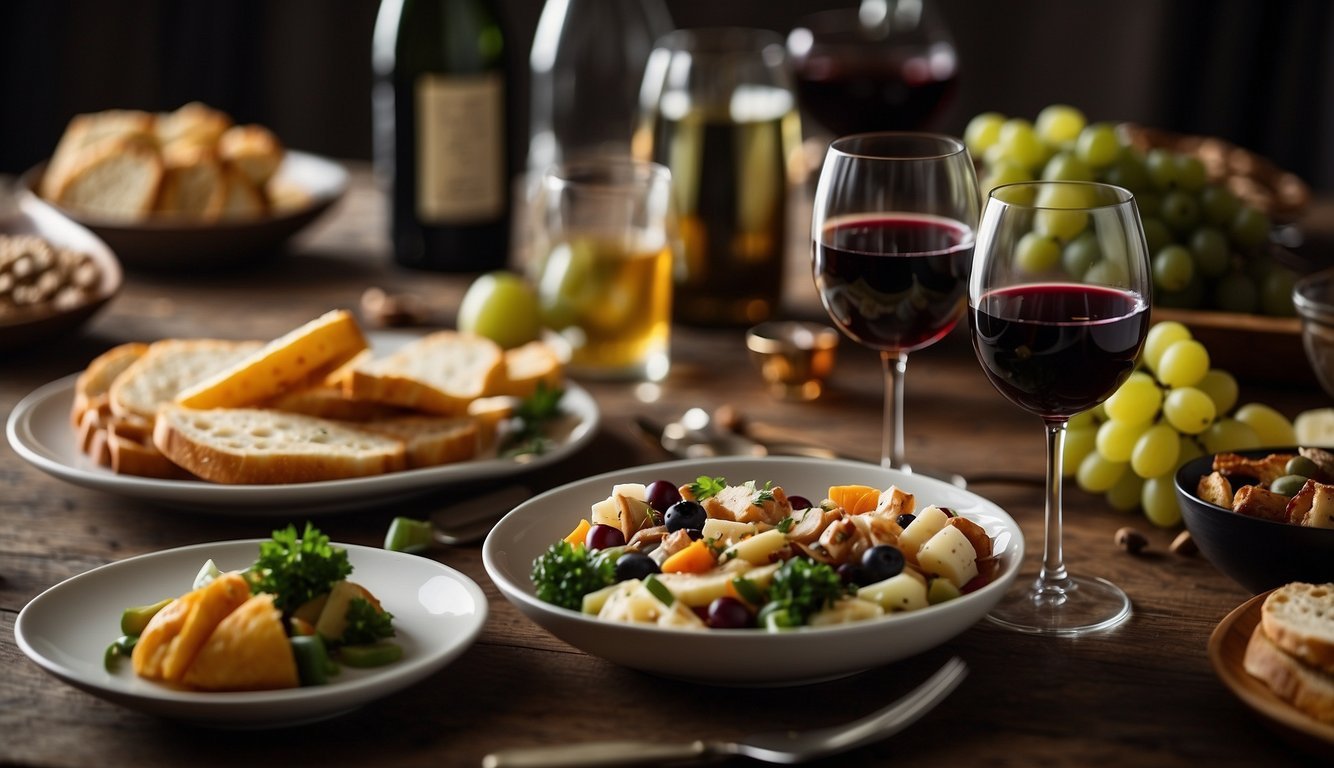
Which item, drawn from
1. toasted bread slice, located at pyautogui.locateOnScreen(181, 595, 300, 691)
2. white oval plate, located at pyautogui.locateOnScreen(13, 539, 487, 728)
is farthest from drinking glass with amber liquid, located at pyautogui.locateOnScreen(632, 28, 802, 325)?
toasted bread slice, located at pyautogui.locateOnScreen(181, 595, 300, 691)

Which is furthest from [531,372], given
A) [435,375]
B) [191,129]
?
[191,129]

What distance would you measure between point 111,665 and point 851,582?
0.59 metres

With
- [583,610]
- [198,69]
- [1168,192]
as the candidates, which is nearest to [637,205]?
[1168,192]

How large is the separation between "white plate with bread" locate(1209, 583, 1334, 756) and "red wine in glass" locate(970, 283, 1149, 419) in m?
0.23

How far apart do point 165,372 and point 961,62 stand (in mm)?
3606

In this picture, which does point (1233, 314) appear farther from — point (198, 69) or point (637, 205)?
point (198, 69)

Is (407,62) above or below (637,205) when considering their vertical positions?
above

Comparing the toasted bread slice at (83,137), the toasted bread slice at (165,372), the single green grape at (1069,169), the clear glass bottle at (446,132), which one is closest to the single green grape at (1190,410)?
the single green grape at (1069,169)

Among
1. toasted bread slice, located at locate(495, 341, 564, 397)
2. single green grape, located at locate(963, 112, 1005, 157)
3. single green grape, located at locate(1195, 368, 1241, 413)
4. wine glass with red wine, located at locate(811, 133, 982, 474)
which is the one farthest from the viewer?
single green grape, located at locate(963, 112, 1005, 157)

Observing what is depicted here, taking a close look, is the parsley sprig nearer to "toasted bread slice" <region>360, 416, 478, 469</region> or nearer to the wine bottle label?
"toasted bread slice" <region>360, 416, 478, 469</region>

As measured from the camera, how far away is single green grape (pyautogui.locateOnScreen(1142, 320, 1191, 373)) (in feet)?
5.03

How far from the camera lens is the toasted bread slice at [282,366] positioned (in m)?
1.60

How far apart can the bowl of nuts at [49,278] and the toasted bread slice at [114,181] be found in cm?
17

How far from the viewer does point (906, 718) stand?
40.7 inches
